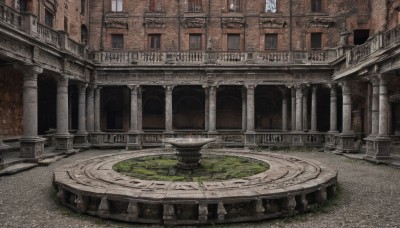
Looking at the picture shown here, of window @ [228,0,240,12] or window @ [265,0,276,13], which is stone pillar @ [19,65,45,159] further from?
window @ [265,0,276,13]

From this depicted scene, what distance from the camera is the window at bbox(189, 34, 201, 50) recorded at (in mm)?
22641

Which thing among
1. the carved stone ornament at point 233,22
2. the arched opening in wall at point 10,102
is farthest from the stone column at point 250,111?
the arched opening in wall at point 10,102

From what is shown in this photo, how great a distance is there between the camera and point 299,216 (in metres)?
6.41

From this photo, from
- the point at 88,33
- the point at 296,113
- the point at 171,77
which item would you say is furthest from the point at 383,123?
the point at 88,33

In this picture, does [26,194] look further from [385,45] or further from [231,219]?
[385,45]

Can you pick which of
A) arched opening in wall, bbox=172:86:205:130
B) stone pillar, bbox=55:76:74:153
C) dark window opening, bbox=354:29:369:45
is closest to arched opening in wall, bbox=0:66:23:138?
stone pillar, bbox=55:76:74:153

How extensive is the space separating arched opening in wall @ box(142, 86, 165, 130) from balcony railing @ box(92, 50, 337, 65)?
5018 millimetres

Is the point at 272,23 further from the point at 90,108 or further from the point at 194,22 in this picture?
the point at 90,108

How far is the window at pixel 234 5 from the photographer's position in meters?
22.5

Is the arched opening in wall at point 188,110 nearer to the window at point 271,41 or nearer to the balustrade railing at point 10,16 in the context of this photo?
the window at point 271,41

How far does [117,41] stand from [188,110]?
808cm

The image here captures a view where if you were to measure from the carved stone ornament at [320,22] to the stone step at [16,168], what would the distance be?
20.7m

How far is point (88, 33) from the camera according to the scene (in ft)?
74.3

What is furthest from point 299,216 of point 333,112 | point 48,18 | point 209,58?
point 48,18
